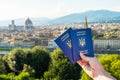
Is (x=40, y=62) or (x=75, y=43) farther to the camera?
(x=40, y=62)

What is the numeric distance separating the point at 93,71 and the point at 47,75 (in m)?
22.0

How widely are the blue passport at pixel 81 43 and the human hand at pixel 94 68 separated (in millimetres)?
46

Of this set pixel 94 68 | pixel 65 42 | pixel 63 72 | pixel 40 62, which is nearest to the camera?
pixel 94 68

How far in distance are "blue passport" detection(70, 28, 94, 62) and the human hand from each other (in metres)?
0.05

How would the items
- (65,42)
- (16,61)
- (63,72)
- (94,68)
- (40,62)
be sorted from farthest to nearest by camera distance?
(16,61) < (40,62) < (63,72) < (65,42) < (94,68)

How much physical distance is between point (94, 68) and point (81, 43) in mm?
286

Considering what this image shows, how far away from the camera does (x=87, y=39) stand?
3096mm

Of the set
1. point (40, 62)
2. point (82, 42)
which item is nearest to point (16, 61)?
point (40, 62)

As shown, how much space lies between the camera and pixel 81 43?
3092 mm

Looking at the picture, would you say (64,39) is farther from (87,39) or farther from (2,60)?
(2,60)

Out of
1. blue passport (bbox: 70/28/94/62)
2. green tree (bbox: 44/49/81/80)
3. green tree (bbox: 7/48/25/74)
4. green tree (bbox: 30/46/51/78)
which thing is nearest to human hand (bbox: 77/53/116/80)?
blue passport (bbox: 70/28/94/62)

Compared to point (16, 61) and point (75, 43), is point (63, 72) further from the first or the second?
point (75, 43)

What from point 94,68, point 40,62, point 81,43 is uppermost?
point 81,43

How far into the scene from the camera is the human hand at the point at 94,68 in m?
2.80
